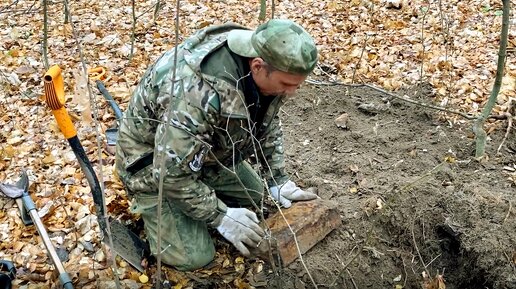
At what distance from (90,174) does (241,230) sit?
847mm

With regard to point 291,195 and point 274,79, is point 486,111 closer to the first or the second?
point 291,195

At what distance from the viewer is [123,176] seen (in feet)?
10.2

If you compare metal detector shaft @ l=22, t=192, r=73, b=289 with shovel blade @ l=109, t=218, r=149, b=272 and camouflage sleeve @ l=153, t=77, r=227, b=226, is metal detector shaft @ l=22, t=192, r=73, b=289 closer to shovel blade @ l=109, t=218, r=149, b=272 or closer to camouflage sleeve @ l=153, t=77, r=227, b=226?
shovel blade @ l=109, t=218, r=149, b=272

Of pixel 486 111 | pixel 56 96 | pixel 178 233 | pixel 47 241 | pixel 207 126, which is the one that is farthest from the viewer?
pixel 486 111

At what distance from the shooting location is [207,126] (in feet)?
8.55

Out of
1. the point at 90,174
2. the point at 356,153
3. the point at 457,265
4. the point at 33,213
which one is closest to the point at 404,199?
the point at 457,265

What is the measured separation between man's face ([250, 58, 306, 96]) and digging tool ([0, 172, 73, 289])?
1375 millimetres

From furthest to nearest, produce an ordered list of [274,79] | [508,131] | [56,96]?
[508,131] < [274,79] < [56,96]

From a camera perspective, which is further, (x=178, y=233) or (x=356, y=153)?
(x=356, y=153)

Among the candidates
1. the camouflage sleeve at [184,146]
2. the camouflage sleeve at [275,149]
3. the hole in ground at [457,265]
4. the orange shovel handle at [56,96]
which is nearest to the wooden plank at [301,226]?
the camouflage sleeve at [275,149]

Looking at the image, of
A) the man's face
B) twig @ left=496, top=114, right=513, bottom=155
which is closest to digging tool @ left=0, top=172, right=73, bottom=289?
the man's face

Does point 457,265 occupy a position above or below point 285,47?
Answer: below

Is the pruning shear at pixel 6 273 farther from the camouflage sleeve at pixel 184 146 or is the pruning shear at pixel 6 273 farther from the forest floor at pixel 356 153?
the camouflage sleeve at pixel 184 146

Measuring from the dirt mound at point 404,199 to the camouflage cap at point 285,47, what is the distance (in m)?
0.86
